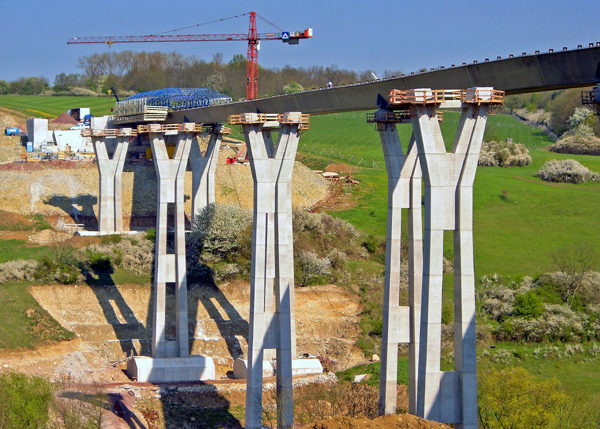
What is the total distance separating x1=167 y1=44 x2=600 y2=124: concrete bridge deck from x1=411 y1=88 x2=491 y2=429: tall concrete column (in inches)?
61.6

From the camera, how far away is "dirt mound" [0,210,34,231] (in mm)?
66000

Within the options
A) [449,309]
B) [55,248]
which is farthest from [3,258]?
[449,309]

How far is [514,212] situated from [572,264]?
18.9 meters

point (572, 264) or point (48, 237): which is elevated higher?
point (48, 237)

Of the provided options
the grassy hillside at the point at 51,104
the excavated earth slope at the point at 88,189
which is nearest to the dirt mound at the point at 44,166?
the excavated earth slope at the point at 88,189

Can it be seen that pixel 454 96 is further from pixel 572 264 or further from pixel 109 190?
pixel 109 190

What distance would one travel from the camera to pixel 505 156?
95.2 m

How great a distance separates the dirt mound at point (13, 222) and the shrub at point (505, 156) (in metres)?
52.5

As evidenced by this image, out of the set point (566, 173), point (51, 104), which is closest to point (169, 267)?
point (566, 173)

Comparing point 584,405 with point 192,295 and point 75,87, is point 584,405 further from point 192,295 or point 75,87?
point 75,87

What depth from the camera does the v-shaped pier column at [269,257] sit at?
Answer: 34.2 metres

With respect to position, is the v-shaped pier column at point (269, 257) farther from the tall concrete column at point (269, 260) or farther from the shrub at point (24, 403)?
the shrub at point (24, 403)

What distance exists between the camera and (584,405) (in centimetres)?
3153

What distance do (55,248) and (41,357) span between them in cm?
1527
